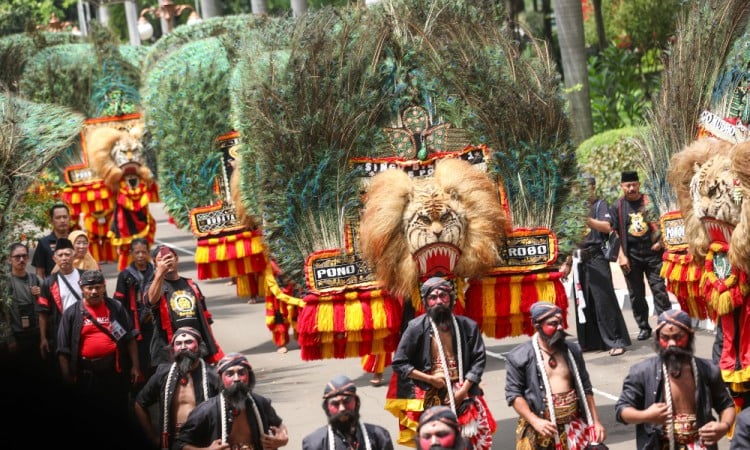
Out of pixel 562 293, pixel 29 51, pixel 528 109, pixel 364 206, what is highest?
pixel 29 51

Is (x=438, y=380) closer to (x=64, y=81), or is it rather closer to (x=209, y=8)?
(x=64, y=81)

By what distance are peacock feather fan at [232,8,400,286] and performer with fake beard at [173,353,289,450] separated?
2.26m

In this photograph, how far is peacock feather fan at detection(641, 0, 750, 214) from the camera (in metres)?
8.58

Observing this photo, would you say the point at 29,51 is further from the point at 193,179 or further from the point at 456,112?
the point at 456,112

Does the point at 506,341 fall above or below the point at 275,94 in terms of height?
below

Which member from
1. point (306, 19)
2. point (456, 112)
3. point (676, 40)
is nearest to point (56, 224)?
point (306, 19)

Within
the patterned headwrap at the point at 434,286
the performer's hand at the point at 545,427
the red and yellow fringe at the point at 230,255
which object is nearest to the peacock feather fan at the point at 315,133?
A: the patterned headwrap at the point at 434,286

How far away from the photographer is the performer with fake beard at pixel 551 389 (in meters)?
6.36

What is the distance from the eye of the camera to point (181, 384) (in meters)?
6.33

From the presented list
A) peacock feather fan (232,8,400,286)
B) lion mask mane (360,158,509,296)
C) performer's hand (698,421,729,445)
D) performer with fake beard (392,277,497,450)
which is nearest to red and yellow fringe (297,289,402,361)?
lion mask mane (360,158,509,296)

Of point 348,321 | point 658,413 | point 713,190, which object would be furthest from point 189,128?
point 658,413

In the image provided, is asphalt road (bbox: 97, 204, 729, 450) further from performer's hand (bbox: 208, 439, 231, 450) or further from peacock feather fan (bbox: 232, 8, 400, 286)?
performer's hand (bbox: 208, 439, 231, 450)

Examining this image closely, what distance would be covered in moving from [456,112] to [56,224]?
14.0 feet

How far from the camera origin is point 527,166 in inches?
→ 317
